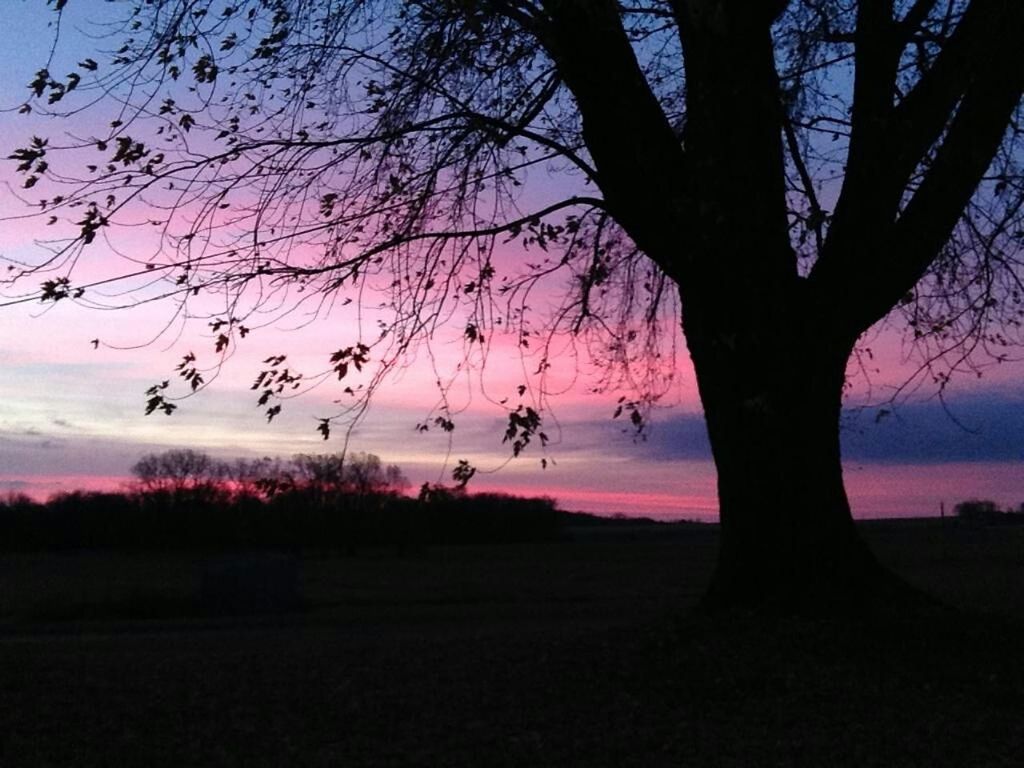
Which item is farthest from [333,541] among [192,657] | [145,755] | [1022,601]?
[145,755]

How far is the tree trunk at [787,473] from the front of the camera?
Answer: 9.01m

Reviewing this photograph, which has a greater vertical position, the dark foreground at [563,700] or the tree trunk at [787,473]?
the tree trunk at [787,473]

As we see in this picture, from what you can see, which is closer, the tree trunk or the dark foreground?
the dark foreground

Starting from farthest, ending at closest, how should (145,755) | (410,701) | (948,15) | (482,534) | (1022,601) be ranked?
(482,534)
(1022,601)
(948,15)
(410,701)
(145,755)

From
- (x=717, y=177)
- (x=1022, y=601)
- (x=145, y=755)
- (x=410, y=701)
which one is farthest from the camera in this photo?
(x=1022, y=601)

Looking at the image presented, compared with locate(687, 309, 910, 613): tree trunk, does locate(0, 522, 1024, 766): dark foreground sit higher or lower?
lower

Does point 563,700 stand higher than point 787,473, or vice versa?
point 787,473

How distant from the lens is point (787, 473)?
→ 9.02m

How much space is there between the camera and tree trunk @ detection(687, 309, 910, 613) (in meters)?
9.01

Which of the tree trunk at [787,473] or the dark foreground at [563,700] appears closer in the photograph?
the dark foreground at [563,700]

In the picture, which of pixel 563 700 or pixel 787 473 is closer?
pixel 563 700

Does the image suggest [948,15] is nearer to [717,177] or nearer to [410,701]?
[717,177]

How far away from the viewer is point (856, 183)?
938cm

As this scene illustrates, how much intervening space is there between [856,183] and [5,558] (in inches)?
2600
